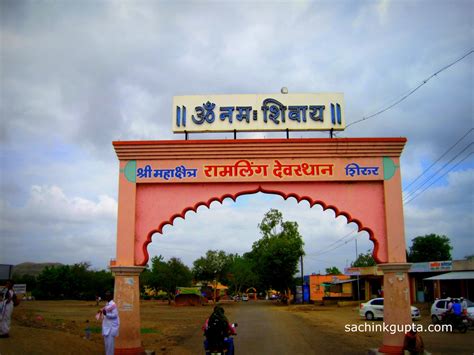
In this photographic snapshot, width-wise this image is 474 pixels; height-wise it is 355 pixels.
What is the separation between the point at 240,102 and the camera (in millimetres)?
12672

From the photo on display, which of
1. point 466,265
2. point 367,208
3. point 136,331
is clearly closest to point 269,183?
point 367,208

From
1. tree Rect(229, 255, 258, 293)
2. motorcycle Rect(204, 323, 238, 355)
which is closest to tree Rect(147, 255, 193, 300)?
tree Rect(229, 255, 258, 293)

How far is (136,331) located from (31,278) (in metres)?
68.3

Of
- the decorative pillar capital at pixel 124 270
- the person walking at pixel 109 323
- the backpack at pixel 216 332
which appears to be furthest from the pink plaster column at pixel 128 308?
the backpack at pixel 216 332

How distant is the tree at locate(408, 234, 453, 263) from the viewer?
61656mm

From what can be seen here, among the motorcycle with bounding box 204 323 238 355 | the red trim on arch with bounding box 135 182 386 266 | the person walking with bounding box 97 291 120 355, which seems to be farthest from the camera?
the red trim on arch with bounding box 135 182 386 266

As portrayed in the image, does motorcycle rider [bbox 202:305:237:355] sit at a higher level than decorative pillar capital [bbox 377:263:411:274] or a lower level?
lower

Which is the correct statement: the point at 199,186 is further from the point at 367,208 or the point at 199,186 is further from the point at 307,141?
the point at 367,208

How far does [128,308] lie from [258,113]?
613cm

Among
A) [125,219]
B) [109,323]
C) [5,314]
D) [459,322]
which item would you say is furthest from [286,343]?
[459,322]

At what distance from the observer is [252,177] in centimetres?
1194

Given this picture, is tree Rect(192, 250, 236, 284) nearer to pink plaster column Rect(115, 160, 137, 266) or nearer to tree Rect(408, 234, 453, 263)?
tree Rect(408, 234, 453, 263)

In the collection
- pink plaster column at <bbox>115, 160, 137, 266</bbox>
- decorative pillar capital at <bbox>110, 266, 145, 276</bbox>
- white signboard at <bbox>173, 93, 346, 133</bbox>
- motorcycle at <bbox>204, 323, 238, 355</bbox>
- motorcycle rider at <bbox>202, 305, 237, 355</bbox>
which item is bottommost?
motorcycle at <bbox>204, 323, 238, 355</bbox>

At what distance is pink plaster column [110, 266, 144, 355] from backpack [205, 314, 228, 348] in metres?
3.15
